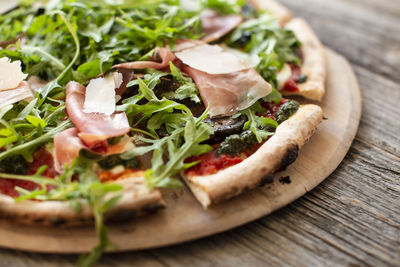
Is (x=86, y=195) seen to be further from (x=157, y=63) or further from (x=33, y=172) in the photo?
(x=157, y=63)

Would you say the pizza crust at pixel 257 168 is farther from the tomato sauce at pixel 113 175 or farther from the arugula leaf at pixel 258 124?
the tomato sauce at pixel 113 175

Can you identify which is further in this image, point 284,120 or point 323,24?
point 323,24

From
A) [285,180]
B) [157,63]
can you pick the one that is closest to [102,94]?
[157,63]

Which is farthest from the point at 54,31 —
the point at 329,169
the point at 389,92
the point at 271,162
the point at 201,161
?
the point at 389,92

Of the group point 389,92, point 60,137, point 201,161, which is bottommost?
point 389,92

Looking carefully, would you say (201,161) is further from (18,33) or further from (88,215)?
(18,33)

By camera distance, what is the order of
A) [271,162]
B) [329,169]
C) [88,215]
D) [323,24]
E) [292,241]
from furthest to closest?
[323,24]
[329,169]
[271,162]
[292,241]
[88,215]

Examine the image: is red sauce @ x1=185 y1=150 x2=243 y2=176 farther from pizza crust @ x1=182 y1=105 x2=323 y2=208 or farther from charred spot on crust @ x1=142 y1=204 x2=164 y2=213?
charred spot on crust @ x1=142 y1=204 x2=164 y2=213

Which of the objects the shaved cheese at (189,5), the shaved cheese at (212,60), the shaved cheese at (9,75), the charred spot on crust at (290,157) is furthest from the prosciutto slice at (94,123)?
the shaved cheese at (189,5)
